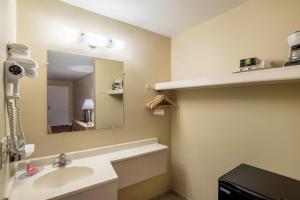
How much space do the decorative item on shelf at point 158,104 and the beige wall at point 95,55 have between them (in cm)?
8

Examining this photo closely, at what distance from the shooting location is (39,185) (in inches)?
47.4

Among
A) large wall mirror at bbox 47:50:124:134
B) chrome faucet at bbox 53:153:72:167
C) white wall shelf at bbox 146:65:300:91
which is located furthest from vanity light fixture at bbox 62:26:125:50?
chrome faucet at bbox 53:153:72:167

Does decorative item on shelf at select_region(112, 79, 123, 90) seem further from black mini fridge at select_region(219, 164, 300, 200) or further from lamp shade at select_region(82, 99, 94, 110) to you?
black mini fridge at select_region(219, 164, 300, 200)

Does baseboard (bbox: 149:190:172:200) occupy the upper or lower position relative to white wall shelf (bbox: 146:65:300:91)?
lower

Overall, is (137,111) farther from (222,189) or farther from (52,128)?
(222,189)

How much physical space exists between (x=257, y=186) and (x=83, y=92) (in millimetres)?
1797

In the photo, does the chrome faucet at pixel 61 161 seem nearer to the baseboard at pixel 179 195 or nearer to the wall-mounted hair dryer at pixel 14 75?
the wall-mounted hair dryer at pixel 14 75

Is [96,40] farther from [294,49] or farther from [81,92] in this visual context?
[294,49]

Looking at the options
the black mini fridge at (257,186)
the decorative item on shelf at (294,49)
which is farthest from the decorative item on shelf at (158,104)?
the decorative item on shelf at (294,49)

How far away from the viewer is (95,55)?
5.81 feet

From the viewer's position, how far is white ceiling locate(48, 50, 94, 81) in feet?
5.01

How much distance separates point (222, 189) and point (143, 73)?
1.55m

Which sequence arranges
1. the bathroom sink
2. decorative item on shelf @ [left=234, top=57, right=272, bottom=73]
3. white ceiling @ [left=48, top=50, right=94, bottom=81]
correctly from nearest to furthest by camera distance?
the bathroom sink → decorative item on shelf @ [left=234, top=57, right=272, bottom=73] → white ceiling @ [left=48, top=50, right=94, bottom=81]

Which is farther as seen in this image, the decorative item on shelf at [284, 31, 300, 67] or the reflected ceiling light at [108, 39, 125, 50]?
the reflected ceiling light at [108, 39, 125, 50]
